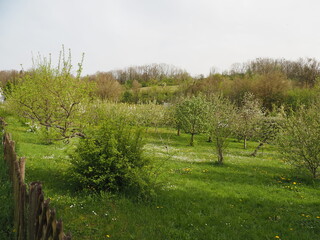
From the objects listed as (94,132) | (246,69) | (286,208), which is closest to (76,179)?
(94,132)

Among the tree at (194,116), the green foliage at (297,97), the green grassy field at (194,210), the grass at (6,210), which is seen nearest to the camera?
the grass at (6,210)

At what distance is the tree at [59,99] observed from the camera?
10594 millimetres

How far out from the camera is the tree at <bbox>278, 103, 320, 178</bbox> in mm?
11266

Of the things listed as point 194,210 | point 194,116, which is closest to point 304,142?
point 194,210

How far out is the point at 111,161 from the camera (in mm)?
7465

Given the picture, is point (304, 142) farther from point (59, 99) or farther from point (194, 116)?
point (194, 116)

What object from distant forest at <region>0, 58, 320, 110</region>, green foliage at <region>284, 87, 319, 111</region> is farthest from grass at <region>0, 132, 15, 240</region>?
green foliage at <region>284, 87, 319, 111</region>

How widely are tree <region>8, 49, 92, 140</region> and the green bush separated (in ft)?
3.99

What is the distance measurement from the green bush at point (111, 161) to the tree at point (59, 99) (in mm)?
1215

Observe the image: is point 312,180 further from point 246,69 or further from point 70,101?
point 246,69

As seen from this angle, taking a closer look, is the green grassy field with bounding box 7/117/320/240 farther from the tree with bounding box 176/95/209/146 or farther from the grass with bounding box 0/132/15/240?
the tree with bounding box 176/95/209/146

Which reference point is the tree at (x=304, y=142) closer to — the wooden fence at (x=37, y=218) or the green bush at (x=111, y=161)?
the green bush at (x=111, y=161)

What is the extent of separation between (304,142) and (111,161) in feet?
31.6

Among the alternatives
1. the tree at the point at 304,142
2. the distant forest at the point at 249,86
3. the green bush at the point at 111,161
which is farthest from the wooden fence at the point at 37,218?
the distant forest at the point at 249,86
